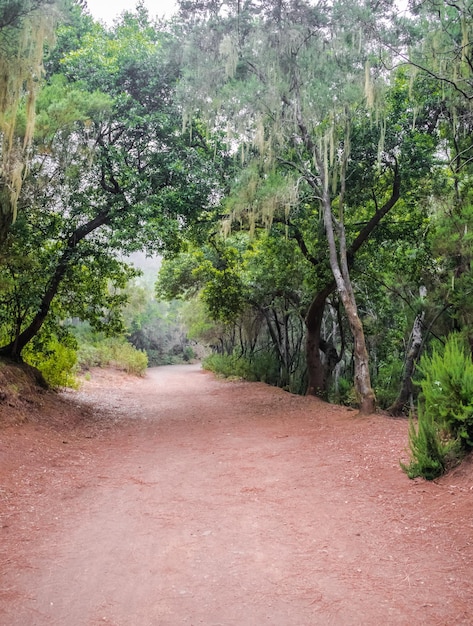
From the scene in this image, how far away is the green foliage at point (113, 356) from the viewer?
25969mm

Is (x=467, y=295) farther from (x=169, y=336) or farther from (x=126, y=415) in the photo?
(x=169, y=336)

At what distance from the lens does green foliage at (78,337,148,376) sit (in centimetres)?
2597

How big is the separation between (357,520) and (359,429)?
4.06 m

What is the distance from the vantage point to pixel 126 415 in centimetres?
1159

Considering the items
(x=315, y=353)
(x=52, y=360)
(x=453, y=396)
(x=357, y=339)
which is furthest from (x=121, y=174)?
(x=453, y=396)

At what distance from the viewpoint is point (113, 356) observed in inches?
1110

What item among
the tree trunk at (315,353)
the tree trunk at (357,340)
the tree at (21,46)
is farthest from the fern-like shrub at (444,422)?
the tree trunk at (315,353)

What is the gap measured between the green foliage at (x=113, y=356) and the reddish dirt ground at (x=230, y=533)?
18.6 m

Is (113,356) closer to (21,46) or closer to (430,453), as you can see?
(21,46)

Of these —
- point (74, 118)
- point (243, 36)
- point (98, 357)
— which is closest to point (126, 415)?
point (74, 118)

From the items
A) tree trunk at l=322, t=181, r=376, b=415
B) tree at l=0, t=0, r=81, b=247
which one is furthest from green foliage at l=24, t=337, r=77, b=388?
tree trunk at l=322, t=181, r=376, b=415

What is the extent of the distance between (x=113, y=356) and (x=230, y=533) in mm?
25337

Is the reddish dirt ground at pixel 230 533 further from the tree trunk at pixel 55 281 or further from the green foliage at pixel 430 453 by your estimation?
the tree trunk at pixel 55 281

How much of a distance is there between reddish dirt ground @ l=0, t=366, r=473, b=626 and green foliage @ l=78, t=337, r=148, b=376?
60.9 feet
